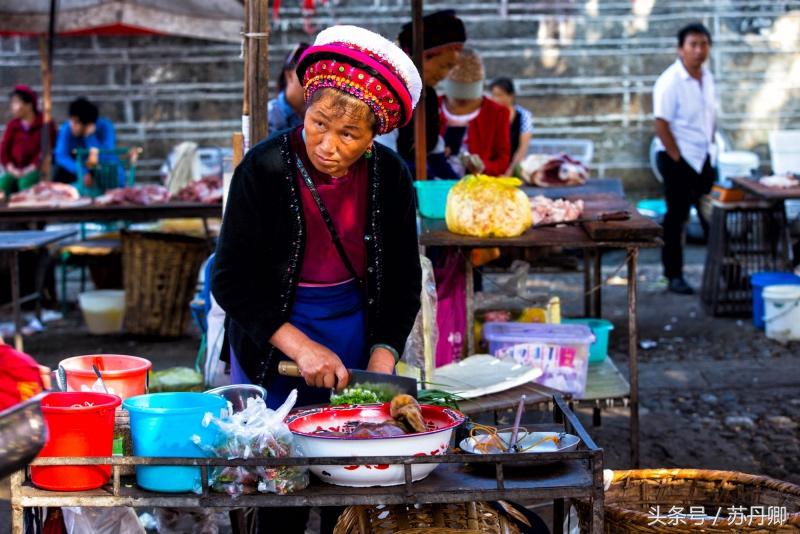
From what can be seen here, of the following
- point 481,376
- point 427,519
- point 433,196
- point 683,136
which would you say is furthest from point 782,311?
point 427,519

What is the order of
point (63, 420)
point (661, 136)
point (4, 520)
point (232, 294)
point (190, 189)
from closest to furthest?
point (63, 420)
point (232, 294)
point (4, 520)
point (190, 189)
point (661, 136)

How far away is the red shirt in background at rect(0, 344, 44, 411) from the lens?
2.28 meters

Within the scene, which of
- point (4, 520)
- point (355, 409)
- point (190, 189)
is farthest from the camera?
point (190, 189)

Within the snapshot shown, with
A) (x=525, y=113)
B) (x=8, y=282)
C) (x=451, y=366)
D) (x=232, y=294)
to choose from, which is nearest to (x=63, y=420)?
(x=232, y=294)

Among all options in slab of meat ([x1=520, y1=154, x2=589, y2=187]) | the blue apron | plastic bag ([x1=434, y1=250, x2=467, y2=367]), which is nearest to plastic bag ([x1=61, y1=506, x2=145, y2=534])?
the blue apron

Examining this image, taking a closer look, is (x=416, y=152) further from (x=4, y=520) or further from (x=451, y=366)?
(x=4, y=520)

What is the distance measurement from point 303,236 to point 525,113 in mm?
A: 7915

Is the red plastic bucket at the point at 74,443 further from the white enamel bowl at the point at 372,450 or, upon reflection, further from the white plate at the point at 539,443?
the white plate at the point at 539,443

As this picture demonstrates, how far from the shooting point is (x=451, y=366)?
191 inches

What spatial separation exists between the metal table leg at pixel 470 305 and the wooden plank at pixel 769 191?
11.1ft

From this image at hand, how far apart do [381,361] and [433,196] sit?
276 cm

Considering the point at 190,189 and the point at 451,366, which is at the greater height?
the point at 190,189

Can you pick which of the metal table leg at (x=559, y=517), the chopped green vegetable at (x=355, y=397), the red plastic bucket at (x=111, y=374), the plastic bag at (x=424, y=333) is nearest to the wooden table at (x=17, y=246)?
the plastic bag at (x=424, y=333)

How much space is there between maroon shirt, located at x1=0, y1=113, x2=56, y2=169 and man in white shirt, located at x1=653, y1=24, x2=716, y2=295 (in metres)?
6.02
